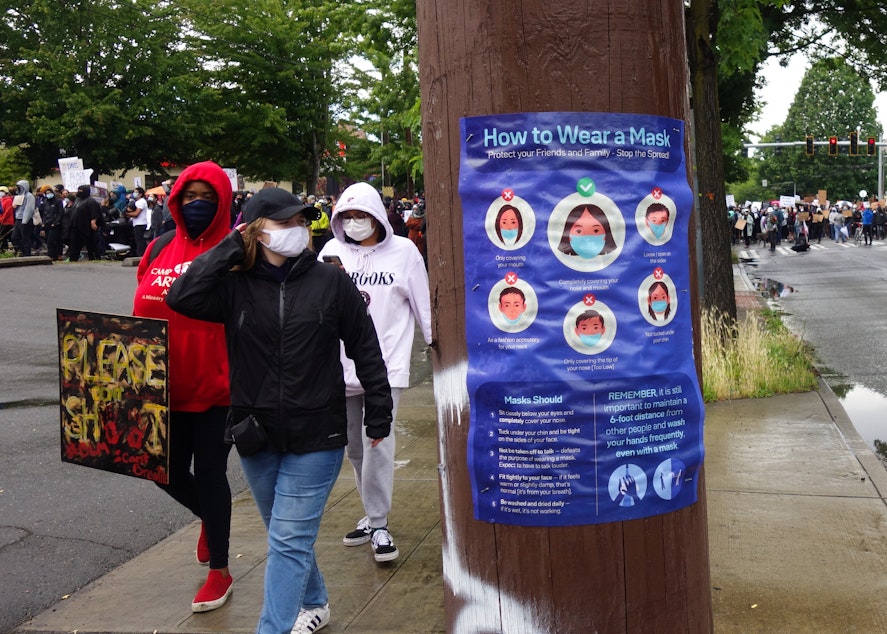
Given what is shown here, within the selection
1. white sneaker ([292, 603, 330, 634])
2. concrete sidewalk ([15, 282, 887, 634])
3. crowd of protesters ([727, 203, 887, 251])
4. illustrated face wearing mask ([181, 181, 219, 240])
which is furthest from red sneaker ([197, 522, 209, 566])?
crowd of protesters ([727, 203, 887, 251])

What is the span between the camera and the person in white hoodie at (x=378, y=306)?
517cm

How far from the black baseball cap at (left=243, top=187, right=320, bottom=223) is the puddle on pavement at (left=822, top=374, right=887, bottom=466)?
16.9 feet

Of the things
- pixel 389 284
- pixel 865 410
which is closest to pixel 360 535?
pixel 389 284

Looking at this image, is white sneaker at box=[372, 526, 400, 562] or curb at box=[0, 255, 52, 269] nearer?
white sneaker at box=[372, 526, 400, 562]

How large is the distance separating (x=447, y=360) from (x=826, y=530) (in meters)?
3.18

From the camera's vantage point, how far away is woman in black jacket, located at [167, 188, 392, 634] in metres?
3.78

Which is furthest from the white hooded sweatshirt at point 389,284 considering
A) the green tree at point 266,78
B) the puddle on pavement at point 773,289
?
the green tree at point 266,78

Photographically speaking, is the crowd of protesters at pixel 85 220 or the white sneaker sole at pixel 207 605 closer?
the white sneaker sole at pixel 207 605

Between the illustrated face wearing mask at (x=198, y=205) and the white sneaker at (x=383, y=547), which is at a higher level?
the illustrated face wearing mask at (x=198, y=205)

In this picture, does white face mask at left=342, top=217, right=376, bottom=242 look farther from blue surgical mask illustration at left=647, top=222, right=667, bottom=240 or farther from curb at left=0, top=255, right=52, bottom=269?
curb at left=0, top=255, right=52, bottom=269

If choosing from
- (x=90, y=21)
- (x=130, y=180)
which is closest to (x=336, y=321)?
(x=90, y=21)

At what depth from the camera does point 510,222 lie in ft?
9.68

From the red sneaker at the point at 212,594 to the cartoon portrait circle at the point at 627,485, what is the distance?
92.0 inches

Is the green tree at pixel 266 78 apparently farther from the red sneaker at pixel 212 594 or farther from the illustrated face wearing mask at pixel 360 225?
the red sneaker at pixel 212 594
